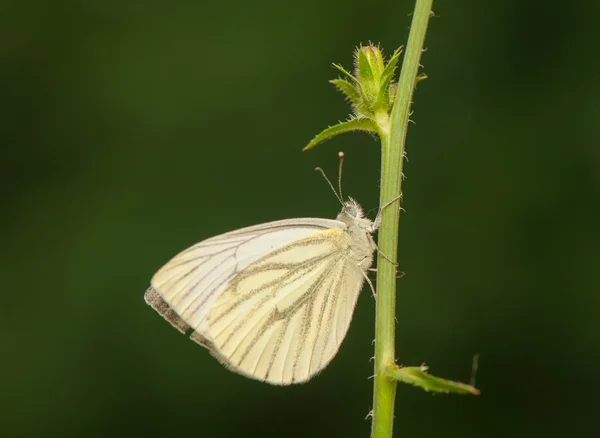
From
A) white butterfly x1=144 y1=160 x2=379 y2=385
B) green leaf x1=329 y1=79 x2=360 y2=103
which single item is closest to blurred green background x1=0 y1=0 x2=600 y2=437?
white butterfly x1=144 y1=160 x2=379 y2=385

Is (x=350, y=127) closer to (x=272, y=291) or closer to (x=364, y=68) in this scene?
(x=364, y=68)

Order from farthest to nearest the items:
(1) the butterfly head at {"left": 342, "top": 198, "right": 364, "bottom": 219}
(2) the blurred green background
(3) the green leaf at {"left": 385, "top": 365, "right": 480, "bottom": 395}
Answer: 1. (2) the blurred green background
2. (1) the butterfly head at {"left": 342, "top": 198, "right": 364, "bottom": 219}
3. (3) the green leaf at {"left": 385, "top": 365, "right": 480, "bottom": 395}

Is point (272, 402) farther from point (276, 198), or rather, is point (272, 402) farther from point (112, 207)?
point (112, 207)

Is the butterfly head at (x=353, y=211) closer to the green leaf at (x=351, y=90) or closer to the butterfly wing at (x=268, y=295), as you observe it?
the butterfly wing at (x=268, y=295)

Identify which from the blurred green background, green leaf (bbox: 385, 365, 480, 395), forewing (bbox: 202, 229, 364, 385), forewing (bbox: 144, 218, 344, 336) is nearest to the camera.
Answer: green leaf (bbox: 385, 365, 480, 395)

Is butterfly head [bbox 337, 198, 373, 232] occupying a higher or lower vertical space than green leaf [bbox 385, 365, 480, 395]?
higher

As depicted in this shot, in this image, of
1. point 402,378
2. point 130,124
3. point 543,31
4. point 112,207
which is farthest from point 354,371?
point 402,378

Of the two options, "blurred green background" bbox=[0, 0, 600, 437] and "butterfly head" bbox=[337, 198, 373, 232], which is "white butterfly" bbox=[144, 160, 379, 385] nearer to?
"butterfly head" bbox=[337, 198, 373, 232]

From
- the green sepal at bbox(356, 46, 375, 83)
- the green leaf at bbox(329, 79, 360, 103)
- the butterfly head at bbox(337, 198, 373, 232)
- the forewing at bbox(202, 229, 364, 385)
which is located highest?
the green sepal at bbox(356, 46, 375, 83)
